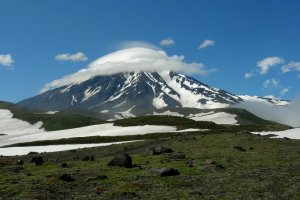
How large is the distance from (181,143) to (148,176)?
3838 centimetres

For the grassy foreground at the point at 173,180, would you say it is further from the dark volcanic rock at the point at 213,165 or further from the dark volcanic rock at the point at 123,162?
the dark volcanic rock at the point at 123,162

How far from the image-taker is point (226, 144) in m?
71.2

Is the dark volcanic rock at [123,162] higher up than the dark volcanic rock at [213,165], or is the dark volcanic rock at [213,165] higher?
the dark volcanic rock at [123,162]

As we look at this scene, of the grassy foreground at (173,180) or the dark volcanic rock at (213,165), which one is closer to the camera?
the grassy foreground at (173,180)

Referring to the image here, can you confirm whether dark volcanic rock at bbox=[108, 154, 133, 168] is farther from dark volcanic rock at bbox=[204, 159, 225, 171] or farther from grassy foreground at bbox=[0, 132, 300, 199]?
dark volcanic rock at bbox=[204, 159, 225, 171]

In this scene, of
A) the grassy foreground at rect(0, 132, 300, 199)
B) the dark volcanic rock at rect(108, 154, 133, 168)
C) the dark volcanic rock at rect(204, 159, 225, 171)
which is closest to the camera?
the grassy foreground at rect(0, 132, 300, 199)

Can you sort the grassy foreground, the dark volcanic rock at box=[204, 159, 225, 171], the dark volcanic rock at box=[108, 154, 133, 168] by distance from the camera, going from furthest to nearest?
the dark volcanic rock at box=[108, 154, 133, 168] → the dark volcanic rock at box=[204, 159, 225, 171] → the grassy foreground

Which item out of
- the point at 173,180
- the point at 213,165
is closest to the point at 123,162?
the point at 213,165

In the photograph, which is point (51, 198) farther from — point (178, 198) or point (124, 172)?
point (124, 172)

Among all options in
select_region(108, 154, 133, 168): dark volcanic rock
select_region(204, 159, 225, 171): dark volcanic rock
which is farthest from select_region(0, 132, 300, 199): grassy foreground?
select_region(108, 154, 133, 168): dark volcanic rock

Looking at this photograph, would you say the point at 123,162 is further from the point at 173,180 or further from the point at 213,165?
the point at 173,180

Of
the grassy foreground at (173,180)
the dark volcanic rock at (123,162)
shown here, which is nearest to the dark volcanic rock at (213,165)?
the grassy foreground at (173,180)

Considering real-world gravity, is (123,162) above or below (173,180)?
above

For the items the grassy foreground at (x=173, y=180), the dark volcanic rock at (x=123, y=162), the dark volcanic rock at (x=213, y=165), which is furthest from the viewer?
the dark volcanic rock at (x=123, y=162)
